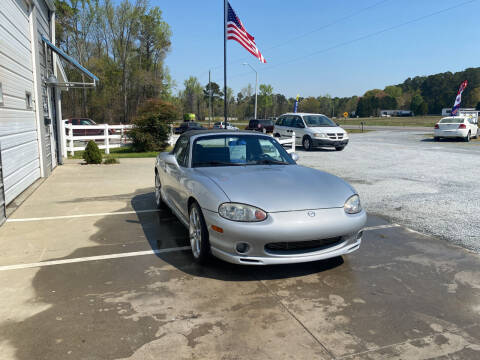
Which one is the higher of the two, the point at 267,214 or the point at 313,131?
the point at 313,131

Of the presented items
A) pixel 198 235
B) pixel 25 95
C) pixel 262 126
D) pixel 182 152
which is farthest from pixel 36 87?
pixel 262 126

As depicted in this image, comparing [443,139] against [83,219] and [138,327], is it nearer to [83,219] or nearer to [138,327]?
[83,219]

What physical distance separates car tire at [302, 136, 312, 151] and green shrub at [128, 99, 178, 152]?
6.40 metres

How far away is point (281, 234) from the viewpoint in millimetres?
3447

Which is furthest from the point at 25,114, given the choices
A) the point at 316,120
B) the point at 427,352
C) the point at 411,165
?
the point at 316,120

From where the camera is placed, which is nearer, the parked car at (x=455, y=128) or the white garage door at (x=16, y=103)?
the white garage door at (x=16, y=103)

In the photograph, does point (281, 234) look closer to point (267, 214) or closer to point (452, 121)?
point (267, 214)

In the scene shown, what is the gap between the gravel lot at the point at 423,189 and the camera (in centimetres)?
565

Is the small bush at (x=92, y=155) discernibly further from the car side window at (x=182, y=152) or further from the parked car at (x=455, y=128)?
the parked car at (x=455, y=128)

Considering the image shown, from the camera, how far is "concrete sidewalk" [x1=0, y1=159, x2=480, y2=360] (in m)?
2.64

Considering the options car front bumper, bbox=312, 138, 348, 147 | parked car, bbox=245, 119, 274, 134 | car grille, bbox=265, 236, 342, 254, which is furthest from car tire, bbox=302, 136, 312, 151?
parked car, bbox=245, 119, 274, 134

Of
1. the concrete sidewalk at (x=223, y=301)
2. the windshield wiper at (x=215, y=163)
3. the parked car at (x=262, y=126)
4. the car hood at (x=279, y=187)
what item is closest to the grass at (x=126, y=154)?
the concrete sidewalk at (x=223, y=301)

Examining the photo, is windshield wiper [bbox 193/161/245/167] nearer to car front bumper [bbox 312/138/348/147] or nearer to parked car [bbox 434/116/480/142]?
car front bumper [bbox 312/138/348/147]

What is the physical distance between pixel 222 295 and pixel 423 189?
21.4ft
